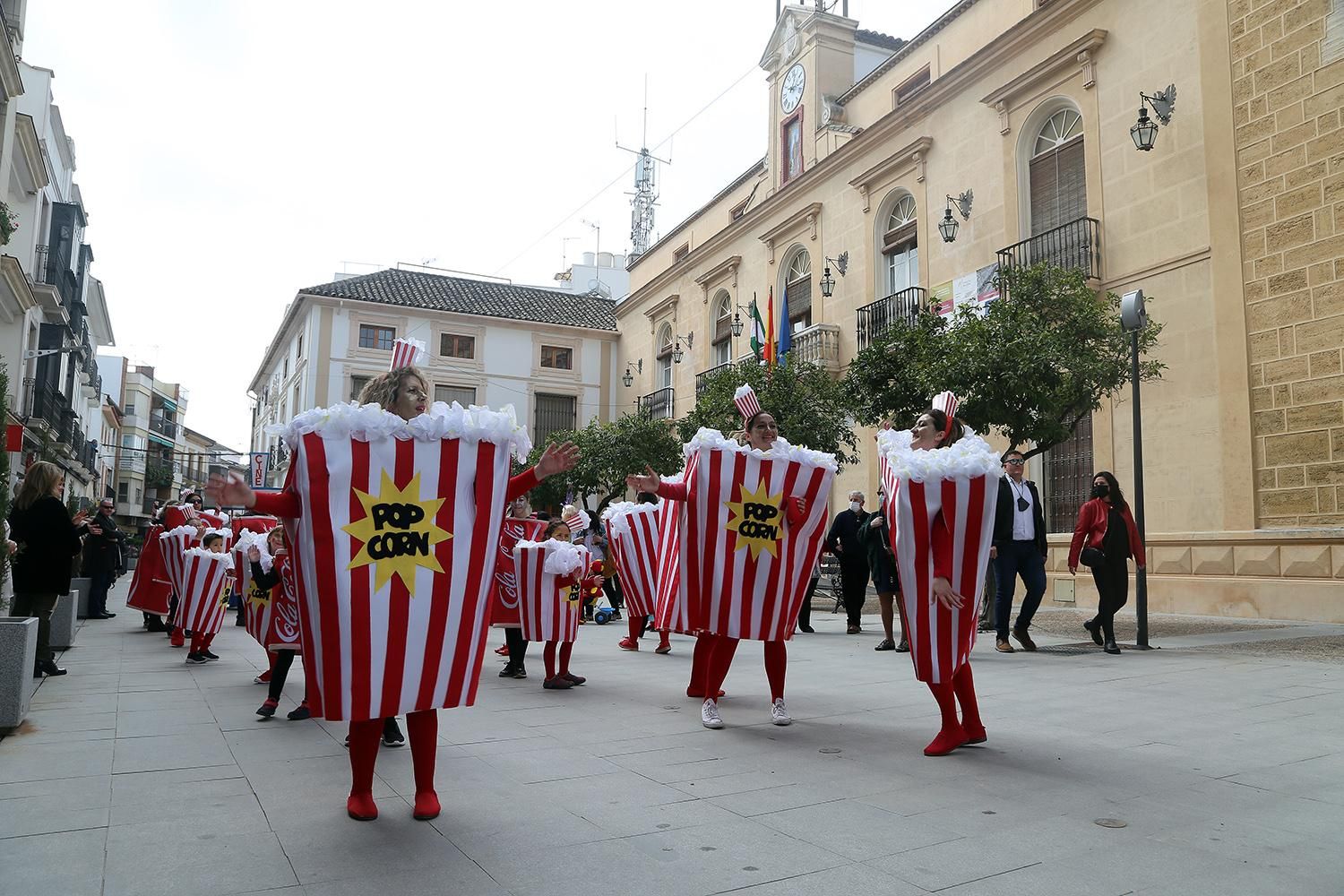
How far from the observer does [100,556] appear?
46.5 feet

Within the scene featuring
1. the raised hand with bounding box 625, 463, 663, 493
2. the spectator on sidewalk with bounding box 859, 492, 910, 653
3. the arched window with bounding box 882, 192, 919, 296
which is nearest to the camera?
the raised hand with bounding box 625, 463, 663, 493

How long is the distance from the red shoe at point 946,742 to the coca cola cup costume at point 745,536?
1.12m

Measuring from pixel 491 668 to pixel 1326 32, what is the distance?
12920mm

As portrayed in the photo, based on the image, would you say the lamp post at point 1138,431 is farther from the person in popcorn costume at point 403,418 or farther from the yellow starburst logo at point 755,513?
the person in popcorn costume at point 403,418

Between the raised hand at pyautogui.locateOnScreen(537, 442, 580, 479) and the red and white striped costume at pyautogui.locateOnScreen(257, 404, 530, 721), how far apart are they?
0.20 m

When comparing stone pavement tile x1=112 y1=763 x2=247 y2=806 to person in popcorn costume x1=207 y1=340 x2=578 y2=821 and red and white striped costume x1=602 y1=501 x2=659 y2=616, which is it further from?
red and white striped costume x1=602 y1=501 x2=659 y2=616

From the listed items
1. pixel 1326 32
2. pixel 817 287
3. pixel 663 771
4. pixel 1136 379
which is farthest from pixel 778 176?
pixel 663 771

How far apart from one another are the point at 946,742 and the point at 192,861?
11.0 feet

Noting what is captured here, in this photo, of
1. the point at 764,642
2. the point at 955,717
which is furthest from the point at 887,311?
the point at 955,717

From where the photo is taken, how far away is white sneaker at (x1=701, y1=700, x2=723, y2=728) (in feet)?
17.6

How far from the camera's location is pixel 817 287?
23.5 metres

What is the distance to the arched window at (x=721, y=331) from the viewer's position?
28.4 meters

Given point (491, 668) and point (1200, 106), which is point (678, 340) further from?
point (491, 668)

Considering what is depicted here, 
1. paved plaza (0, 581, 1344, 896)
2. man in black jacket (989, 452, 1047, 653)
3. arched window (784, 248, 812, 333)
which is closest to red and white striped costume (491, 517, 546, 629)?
paved plaza (0, 581, 1344, 896)
